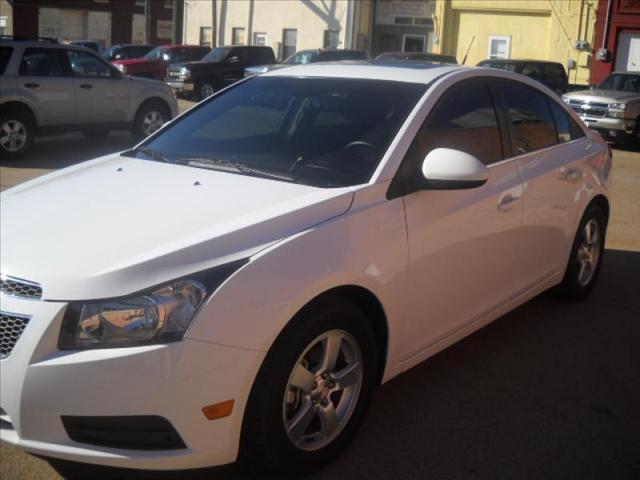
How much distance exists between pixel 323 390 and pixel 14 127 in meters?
10.4

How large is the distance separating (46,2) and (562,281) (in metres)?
48.2

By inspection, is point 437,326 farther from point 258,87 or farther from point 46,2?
point 46,2

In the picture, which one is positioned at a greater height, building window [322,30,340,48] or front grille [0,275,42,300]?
building window [322,30,340,48]

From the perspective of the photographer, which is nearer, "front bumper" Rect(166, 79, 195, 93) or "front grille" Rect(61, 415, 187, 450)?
"front grille" Rect(61, 415, 187, 450)

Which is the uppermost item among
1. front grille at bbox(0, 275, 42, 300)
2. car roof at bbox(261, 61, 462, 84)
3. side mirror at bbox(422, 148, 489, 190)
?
car roof at bbox(261, 61, 462, 84)

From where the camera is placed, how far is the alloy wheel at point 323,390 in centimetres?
320

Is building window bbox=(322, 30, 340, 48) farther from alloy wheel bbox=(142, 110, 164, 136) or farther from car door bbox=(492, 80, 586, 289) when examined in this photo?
car door bbox=(492, 80, 586, 289)

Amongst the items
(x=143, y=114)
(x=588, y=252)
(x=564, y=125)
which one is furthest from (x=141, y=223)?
(x=143, y=114)

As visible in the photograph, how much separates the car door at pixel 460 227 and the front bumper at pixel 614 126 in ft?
44.7

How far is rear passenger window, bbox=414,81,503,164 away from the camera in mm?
3986

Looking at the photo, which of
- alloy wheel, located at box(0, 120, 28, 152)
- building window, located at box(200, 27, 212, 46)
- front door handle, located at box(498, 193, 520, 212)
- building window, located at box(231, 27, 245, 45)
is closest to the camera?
front door handle, located at box(498, 193, 520, 212)

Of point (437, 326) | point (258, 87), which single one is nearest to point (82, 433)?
point (437, 326)

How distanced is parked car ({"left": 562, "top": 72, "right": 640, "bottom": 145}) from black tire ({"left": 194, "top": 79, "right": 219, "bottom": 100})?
1235cm

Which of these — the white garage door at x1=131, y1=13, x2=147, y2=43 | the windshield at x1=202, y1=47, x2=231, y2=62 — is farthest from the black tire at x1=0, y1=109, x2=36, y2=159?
the white garage door at x1=131, y1=13, x2=147, y2=43
